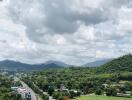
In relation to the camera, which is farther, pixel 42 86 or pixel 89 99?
pixel 42 86

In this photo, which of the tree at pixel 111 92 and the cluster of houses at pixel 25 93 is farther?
the tree at pixel 111 92

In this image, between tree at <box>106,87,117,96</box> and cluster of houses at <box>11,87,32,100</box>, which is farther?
tree at <box>106,87,117,96</box>

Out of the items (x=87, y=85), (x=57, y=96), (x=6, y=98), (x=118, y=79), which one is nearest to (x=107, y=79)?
(x=118, y=79)

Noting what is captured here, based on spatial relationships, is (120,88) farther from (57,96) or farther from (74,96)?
(57,96)

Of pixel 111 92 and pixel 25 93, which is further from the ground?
pixel 25 93

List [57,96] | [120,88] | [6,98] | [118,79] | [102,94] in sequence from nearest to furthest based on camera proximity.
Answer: [6,98]
[57,96]
[102,94]
[120,88]
[118,79]

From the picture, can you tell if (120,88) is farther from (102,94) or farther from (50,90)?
(50,90)

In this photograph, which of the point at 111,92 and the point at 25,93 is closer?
the point at 25,93

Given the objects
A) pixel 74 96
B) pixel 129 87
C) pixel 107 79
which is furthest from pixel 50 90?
pixel 107 79

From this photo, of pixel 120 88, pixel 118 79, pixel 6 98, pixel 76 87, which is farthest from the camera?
pixel 118 79
